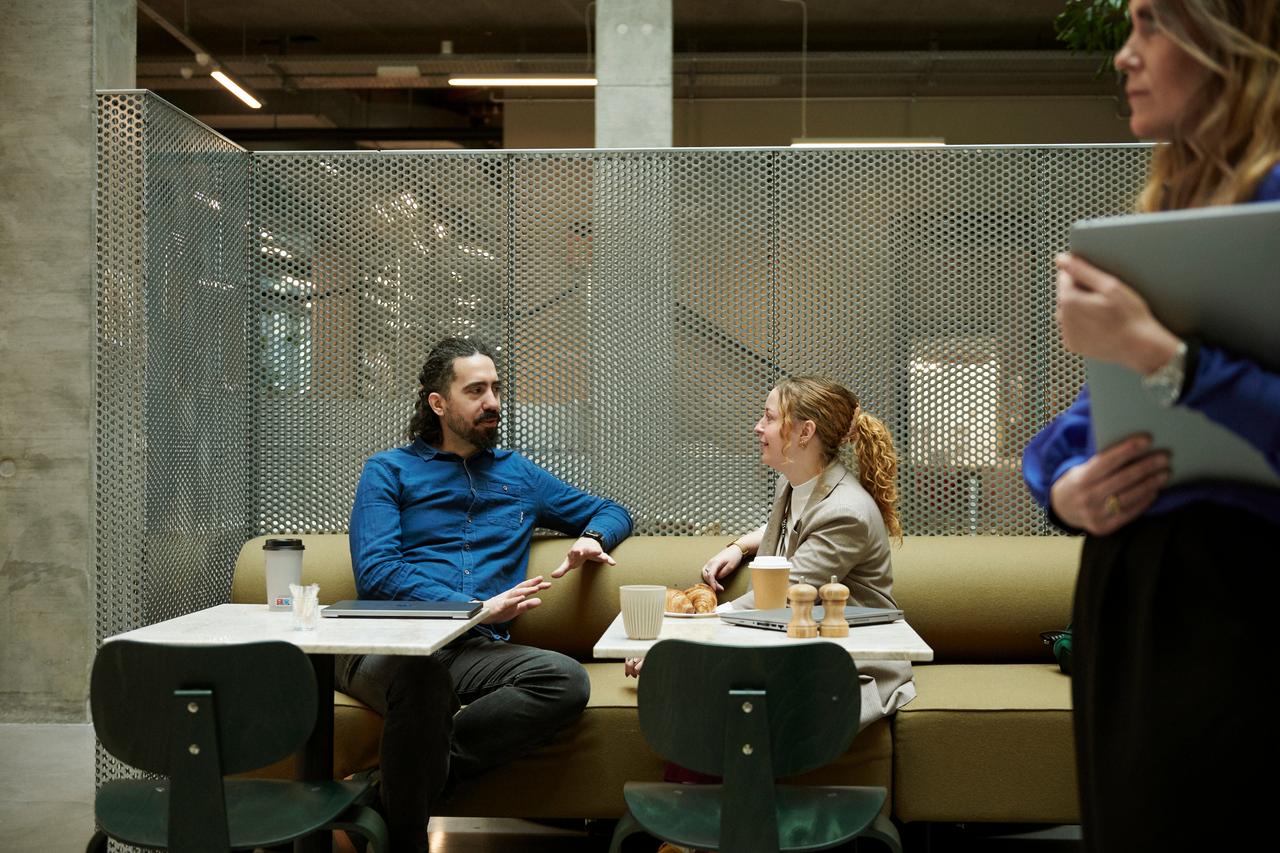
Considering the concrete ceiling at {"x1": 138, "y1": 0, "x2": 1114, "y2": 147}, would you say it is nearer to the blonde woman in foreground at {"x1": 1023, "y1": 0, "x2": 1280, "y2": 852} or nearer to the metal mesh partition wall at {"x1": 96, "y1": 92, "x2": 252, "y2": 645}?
the metal mesh partition wall at {"x1": 96, "y1": 92, "x2": 252, "y2": 645}

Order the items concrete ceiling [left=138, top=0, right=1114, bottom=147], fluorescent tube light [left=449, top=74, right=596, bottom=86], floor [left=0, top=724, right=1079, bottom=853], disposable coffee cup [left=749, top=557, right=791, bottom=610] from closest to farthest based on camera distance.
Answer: disposable coffee cup [left=749, top=557, right=791, bottom=610]
floor [left=0, top=724, right=1079, bottom=853]
fluorescent tube light [left=449, top=74, right=596, bottom=86]
concrete ceiling [left=138, top=0, right=1114, bottom=147]

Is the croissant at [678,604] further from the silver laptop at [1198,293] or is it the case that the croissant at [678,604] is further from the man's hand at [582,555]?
the silver laptop at [1198,293]

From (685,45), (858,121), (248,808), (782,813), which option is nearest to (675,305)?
(782,813)

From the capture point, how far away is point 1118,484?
108 centimetres

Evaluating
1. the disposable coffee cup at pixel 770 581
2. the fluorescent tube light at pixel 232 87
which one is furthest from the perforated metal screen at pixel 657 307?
the fluorescent tube light at pixel 232 87

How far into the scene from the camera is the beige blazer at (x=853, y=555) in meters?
2.92

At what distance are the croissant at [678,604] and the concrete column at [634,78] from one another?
9.72 ft

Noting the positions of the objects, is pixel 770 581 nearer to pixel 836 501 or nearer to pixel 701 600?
pixel 701 600

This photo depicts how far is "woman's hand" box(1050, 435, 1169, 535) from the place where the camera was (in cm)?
107

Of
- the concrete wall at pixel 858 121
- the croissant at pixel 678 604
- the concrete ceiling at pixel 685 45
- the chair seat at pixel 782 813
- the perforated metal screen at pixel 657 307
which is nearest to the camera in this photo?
the chair seat at pixel 782 813

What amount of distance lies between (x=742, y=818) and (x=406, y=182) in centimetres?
265

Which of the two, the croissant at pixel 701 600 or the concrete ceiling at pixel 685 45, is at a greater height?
the concrete ceiling at pixel 685 45

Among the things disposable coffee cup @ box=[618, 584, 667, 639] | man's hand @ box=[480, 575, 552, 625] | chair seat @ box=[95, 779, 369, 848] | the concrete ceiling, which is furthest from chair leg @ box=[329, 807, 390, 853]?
the concrete ceiling

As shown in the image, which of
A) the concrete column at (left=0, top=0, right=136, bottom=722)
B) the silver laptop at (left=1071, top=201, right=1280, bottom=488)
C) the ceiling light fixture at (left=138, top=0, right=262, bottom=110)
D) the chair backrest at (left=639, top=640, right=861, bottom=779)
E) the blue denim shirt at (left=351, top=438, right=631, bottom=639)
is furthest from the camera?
the ceiling light fixture at (left=138, top=0, right=262, bottom=110)
